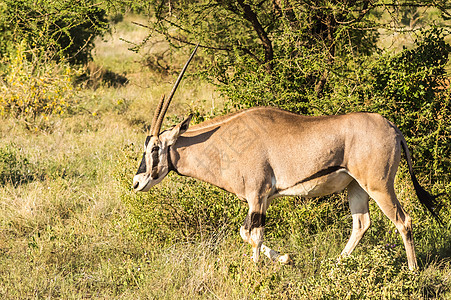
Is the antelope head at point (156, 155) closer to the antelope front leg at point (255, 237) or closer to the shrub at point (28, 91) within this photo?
the antelope front leg at point (255, 237)

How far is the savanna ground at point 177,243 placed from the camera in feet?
18.0

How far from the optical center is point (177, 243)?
672cm

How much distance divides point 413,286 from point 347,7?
3847 millimetres

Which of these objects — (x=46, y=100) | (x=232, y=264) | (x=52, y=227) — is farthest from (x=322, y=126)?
(x=46, y=100)

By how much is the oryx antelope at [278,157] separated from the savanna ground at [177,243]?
48 cm

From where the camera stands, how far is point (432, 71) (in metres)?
7.69

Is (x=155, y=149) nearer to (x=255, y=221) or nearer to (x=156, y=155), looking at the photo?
(x=156, y=155)

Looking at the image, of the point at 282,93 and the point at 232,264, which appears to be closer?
the point at 232,264

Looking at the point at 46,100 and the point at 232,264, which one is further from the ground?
the point at 232,264

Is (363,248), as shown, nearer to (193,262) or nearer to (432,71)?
(193,262)

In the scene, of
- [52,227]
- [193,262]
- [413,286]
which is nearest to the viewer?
[413,286]

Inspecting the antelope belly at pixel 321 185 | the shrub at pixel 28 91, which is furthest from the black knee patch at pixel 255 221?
the shrub at pixel 28 91

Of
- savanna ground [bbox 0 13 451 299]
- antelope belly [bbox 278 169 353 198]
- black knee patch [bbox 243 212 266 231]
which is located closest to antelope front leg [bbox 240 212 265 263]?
black knee patch [bbox 243 212 266 231]

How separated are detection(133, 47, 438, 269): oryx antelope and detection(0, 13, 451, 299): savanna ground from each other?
0.48 meters
